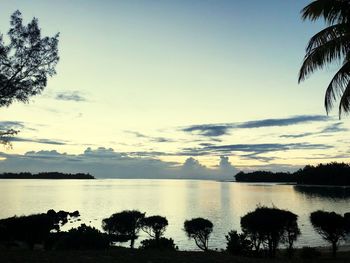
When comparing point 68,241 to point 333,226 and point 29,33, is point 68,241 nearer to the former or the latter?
point 29,33

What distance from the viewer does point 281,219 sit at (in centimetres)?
3978

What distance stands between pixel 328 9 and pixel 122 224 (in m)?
43.6

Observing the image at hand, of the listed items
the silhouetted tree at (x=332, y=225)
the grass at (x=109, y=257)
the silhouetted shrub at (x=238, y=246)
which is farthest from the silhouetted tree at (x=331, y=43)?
the silhouetted tree at (x=332, y=225)

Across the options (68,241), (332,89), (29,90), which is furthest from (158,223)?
(332,89)

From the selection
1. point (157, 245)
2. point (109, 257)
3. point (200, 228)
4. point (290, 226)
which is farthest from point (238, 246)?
point (109, 257)

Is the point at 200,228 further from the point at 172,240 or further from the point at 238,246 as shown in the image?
the point at 238,246

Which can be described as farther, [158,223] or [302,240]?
[302,240]

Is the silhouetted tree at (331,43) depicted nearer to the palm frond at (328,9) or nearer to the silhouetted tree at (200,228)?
the palm frond at (328,9)

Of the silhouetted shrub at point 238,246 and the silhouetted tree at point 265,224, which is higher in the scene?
the silhouetted tree at point 265,224

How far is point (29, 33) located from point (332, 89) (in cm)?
1688

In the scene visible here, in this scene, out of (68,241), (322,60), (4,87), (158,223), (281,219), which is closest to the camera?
(322,60)

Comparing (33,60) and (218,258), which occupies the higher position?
(33,60)

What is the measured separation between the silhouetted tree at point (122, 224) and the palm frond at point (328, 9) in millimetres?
42454

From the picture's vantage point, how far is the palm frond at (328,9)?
16156 mm
